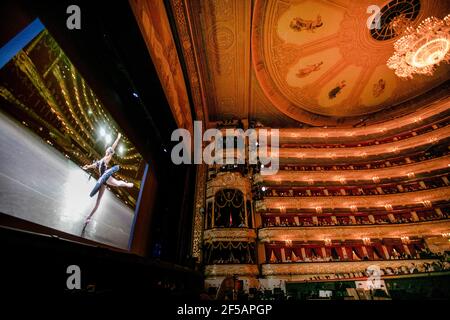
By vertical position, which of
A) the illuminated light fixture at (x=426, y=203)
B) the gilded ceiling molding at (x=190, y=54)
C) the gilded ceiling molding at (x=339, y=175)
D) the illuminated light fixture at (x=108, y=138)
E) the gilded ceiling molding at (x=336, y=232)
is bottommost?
the gilded ceiling molding at (x=336, y=232)

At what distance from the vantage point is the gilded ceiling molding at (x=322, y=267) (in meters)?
9.98

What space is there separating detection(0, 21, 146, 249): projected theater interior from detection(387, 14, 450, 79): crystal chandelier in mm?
12085

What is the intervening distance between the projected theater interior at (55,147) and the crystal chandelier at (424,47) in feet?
39.7

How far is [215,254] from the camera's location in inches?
414

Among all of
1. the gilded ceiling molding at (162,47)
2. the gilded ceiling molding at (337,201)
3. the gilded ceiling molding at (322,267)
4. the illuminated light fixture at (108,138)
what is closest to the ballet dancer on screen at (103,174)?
the illuminated light fixture at (108,138)

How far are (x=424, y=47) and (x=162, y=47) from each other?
34.6 feet

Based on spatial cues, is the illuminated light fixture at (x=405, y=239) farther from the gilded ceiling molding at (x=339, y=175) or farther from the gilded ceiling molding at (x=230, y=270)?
the gilded ceiling molding at (x=230, y=270)

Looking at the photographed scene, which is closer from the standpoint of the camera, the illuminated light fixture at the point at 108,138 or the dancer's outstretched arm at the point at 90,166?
the dancer's outstretched arm at the point at 90,166

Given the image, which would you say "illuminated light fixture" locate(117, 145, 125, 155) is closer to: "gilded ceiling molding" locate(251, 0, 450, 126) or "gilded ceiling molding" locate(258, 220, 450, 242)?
"gilded ceiling molding" locate(258, 220, 450, 242)

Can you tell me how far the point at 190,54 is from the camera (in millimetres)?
9836

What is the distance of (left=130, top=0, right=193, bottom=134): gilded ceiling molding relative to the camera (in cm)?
541
